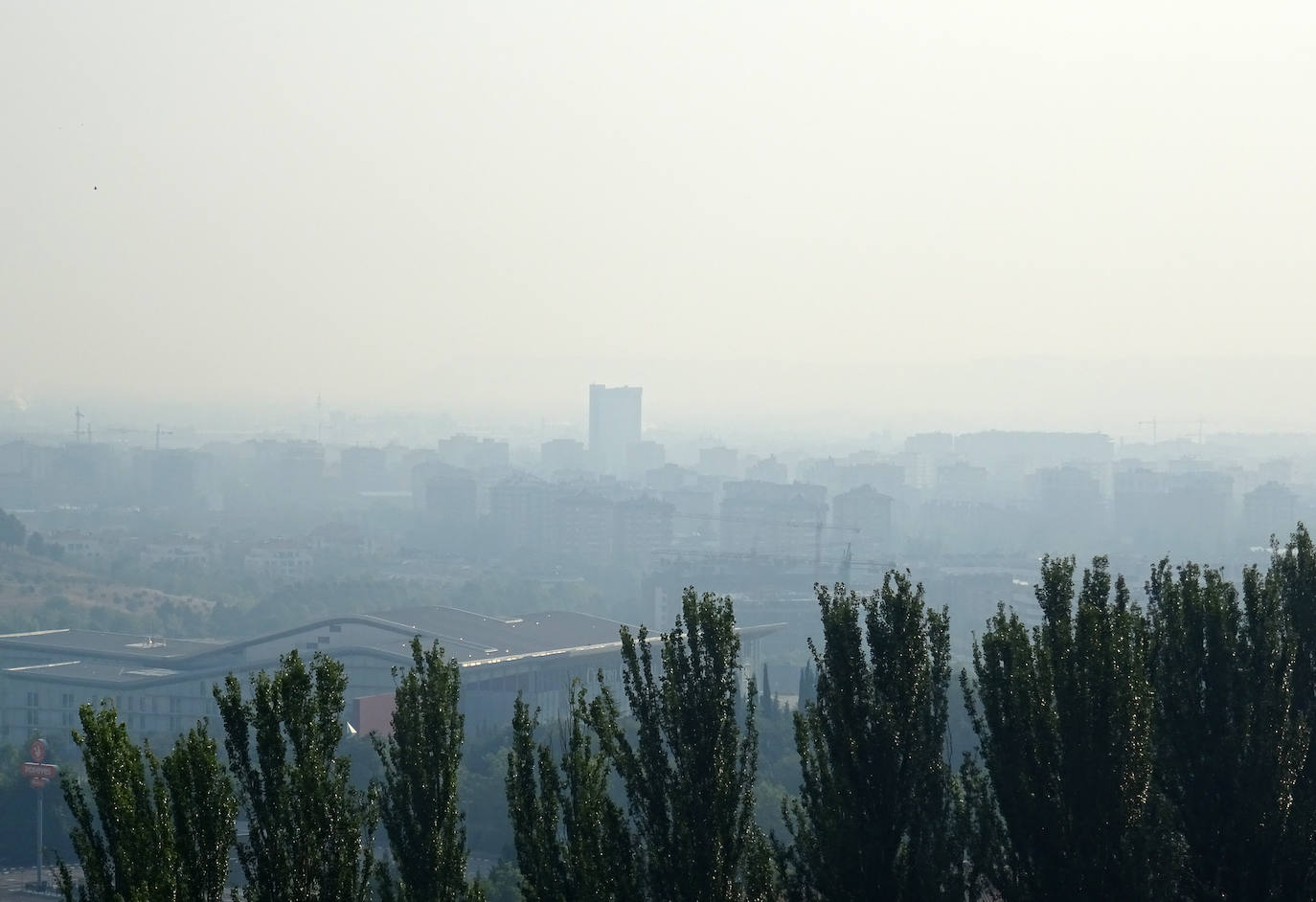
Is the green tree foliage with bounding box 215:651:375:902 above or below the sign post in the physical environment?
above

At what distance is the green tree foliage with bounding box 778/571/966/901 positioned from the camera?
185 inches

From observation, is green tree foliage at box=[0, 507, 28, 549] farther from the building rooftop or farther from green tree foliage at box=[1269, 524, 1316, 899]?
green tree foliage at box=[1269, 524, 1316, 899]

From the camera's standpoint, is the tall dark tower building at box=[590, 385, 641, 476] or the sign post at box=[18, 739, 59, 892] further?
the tall dark tower building at box=[590, 385, 641, 476]

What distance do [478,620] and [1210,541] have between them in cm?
2184

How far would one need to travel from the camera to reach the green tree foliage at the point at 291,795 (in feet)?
12.7

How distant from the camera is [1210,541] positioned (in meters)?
Result: 42.8

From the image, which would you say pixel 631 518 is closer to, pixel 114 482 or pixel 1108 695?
pixel 114 482

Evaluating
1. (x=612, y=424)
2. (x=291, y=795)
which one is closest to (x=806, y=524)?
(x=612, y=424)

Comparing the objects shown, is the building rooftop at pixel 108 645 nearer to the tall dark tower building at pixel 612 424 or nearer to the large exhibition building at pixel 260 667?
the large exhibition building at pixel 260 667

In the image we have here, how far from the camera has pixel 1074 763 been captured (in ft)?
14.8

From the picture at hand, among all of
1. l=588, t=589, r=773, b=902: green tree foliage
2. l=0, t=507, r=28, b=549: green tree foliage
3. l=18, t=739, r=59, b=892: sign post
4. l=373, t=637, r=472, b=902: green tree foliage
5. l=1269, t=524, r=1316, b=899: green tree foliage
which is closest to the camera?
l=588, t=589, r=773, b=902: green tree foliage

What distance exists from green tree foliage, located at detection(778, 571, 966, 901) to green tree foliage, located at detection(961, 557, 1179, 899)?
0.45ft

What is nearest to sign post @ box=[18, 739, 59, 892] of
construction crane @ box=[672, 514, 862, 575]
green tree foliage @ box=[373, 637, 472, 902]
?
green tree foliage @ box=[373, 637, 472, 902]

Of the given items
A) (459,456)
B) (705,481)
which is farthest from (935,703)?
(459,456)
